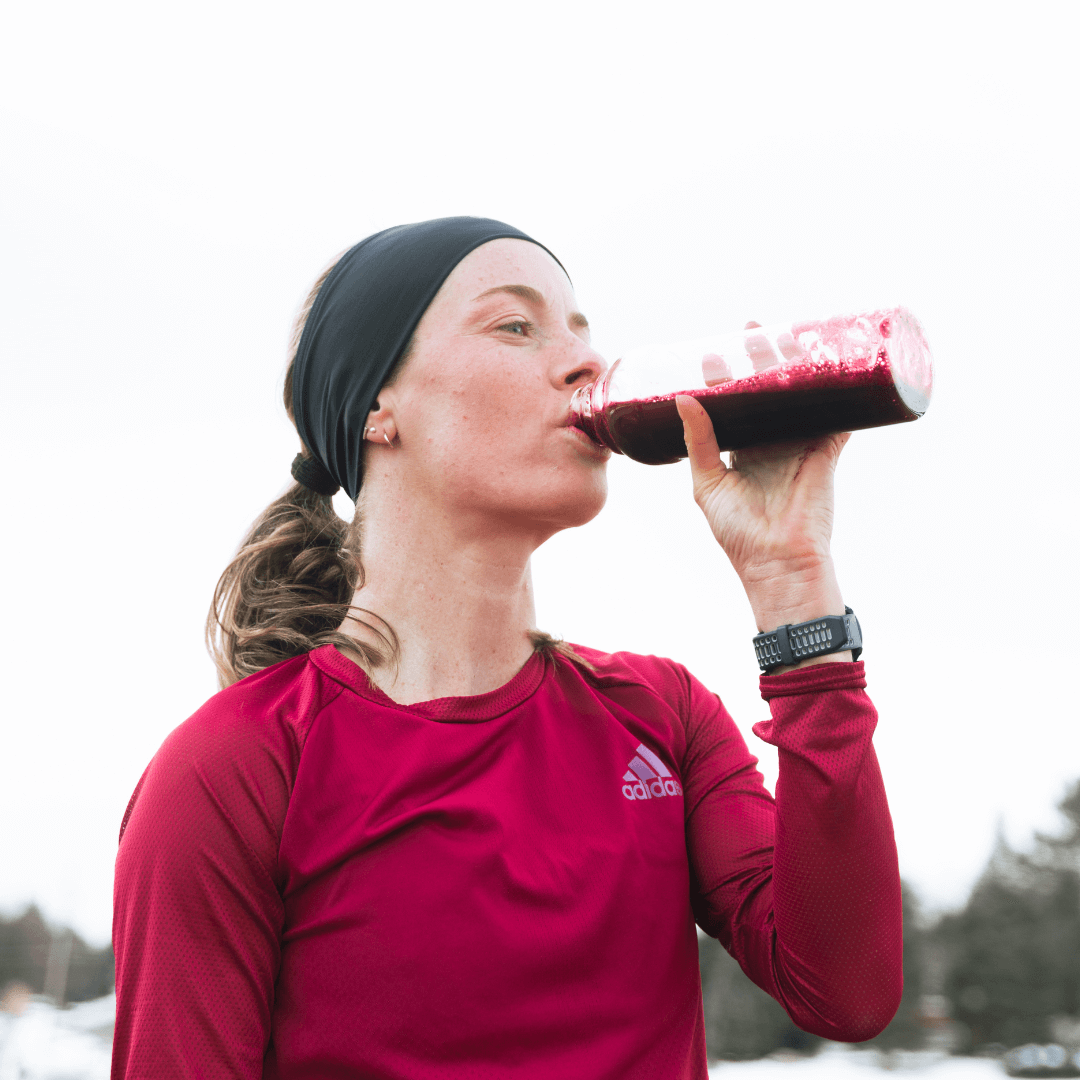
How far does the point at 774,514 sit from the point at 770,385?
22cm

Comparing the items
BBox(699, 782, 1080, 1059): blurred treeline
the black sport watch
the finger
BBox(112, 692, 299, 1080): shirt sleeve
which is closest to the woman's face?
the finger

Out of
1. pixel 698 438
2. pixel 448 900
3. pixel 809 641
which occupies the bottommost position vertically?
pixel 448 900

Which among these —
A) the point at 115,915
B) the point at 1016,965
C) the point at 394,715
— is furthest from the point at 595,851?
the point at 1016,965

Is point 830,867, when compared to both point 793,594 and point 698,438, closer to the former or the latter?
point 793,594

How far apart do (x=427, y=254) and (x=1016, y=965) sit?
96.3ft

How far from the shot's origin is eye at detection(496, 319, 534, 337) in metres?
1.95

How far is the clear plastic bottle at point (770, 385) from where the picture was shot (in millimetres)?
1491

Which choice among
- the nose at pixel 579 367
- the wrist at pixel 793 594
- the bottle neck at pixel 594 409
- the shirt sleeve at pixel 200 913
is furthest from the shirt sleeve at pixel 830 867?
the shirt sleeve at pixel 200 913

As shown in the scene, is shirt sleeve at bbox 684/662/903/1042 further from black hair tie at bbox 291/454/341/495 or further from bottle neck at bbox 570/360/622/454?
black hair tie at bbox 291/454/341/495

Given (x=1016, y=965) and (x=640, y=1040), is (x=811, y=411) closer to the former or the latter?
(x=640, y=1040)

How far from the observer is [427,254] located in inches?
80.3

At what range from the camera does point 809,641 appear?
5.09ft

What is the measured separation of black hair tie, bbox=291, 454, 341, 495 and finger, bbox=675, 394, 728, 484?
38.7 inches

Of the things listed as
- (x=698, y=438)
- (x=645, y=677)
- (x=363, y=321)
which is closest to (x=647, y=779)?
(x=645, y=677)
